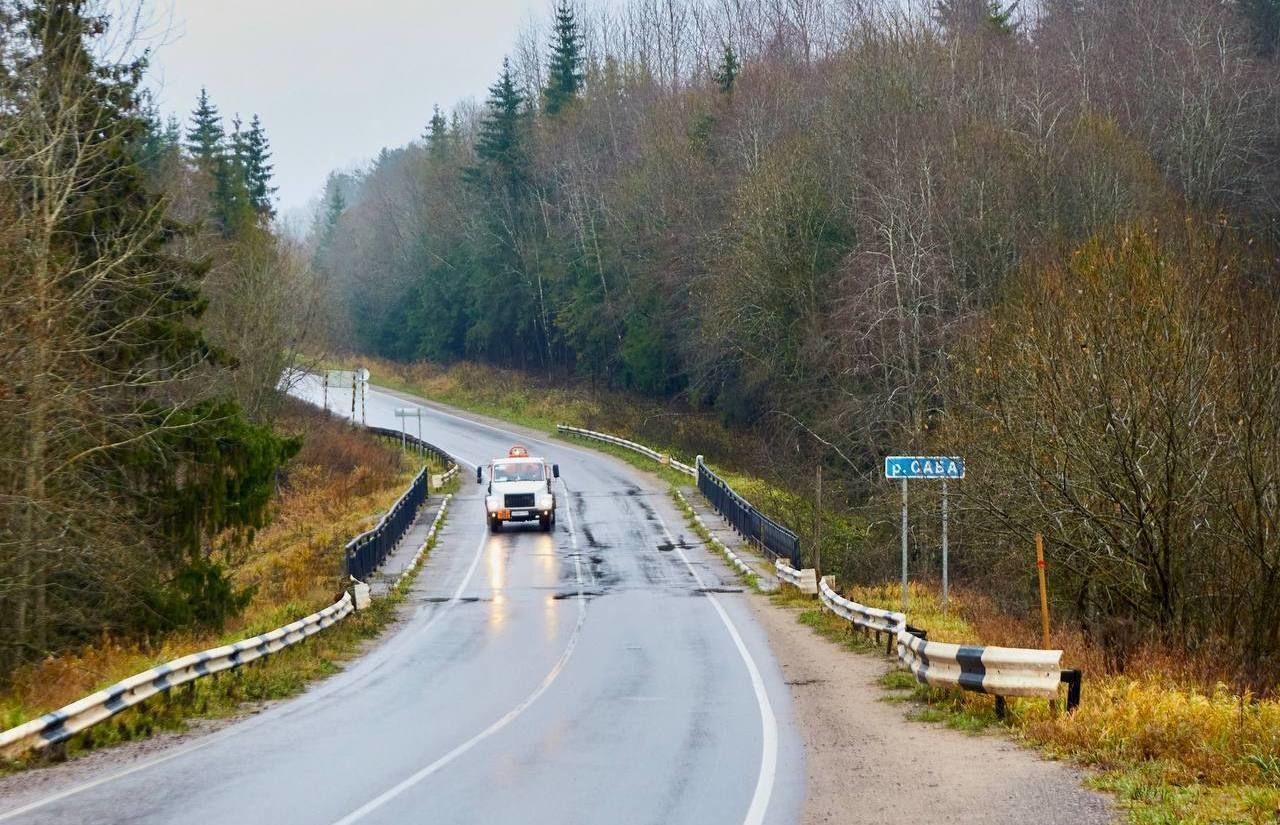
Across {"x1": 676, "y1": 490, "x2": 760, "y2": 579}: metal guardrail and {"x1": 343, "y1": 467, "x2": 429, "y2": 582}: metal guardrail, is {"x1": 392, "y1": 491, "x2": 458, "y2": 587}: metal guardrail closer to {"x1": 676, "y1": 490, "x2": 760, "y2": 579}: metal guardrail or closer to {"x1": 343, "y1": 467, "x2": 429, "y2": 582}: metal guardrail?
{"x1": 343, "y1": 467, "x2": 429, "y2": 582}: metal guardrail

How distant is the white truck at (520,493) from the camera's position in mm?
42844

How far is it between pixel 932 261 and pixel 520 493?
48.0 feet

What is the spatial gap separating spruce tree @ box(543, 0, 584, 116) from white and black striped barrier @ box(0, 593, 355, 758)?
7541cm

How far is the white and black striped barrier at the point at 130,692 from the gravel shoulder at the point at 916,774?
6767mm

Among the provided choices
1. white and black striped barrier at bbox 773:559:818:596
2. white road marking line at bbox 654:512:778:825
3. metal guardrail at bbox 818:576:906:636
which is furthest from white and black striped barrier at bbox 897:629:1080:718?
white and black striped barrier at bbox 773:559:818:596

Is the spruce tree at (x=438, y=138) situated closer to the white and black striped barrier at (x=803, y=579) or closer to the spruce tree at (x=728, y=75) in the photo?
the spruce tree at (x=728, y=75)

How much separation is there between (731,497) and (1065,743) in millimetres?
31271

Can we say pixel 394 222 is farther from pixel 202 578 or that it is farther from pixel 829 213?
pixel 202 578

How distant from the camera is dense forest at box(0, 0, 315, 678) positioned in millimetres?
18656

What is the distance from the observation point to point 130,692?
14.5 m

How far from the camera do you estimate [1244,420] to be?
18281mm

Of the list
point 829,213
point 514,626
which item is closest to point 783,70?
point 829,213

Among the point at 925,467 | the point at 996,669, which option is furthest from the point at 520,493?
the point at 996,669

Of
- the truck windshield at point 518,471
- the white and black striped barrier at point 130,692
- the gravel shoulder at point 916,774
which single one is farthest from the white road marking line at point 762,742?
the truck windshield at point 518,471
